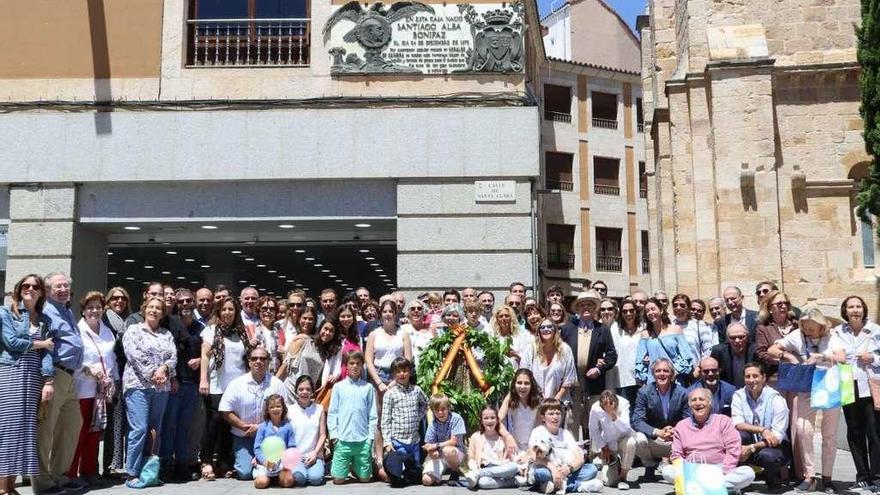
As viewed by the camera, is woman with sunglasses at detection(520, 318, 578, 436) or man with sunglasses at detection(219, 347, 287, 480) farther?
woman with sunglasses at detection(520, 318, 578, 436)

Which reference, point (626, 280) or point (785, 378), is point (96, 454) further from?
point (626, 280)

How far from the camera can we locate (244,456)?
841 cm

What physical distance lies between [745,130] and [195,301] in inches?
360

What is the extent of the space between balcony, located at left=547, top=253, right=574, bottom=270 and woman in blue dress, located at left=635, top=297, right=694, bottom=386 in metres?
24.7

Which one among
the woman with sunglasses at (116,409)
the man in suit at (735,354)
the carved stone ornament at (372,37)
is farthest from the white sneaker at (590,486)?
A: the carved stone ornament at (372,37)

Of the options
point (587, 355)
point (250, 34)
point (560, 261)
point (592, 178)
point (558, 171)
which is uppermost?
point (558, 171)

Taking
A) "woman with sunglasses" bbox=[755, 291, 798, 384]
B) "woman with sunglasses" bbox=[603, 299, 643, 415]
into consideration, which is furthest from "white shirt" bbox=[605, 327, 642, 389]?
"woman with sunglasses" bbox=[755, 291, 798, 384]

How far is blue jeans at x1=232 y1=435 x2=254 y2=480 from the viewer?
8359 mm

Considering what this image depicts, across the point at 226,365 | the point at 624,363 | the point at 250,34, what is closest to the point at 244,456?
the point at 226,365

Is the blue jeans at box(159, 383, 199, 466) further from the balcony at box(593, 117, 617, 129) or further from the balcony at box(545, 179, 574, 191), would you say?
the balcony at box(593, 117, 617, 129)

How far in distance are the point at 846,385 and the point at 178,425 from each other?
6.17m

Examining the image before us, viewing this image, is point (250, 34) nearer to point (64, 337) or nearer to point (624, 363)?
point (64, 337)

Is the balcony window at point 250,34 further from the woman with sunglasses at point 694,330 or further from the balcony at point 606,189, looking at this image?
the balcony at point 606,189

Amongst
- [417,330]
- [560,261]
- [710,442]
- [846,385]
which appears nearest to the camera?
[710,442]
